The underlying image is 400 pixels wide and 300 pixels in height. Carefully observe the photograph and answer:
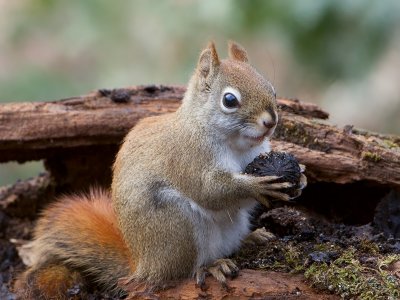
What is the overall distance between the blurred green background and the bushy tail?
165 centimetres

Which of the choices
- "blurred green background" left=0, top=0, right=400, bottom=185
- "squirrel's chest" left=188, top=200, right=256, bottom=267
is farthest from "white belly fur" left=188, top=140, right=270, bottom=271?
"blurred green background" left=0, top=0, right=400, bottom=185

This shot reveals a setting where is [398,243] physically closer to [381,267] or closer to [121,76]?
[381,267]

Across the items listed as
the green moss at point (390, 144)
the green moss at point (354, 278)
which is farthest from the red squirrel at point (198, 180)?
the green moss at point (390, 144)

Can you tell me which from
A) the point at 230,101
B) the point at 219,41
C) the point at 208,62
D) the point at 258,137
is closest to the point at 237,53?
the point at 208,62

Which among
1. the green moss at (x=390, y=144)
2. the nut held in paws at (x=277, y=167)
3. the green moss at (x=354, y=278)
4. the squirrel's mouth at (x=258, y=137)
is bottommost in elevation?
the green moss at (x=354, y=278)

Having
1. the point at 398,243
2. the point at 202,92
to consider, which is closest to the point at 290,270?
the point at 398,243

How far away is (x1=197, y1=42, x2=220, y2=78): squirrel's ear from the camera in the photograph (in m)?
2.79

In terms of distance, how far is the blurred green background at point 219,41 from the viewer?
14.1ft

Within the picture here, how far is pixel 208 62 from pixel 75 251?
93cm

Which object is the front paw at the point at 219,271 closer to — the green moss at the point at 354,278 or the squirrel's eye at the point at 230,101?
the green moss at the point at 354,278

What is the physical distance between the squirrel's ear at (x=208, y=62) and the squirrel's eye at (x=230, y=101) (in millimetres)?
142

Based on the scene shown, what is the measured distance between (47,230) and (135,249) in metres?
0.51

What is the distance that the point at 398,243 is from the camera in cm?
284

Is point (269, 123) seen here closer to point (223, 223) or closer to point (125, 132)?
point (223, 223)
